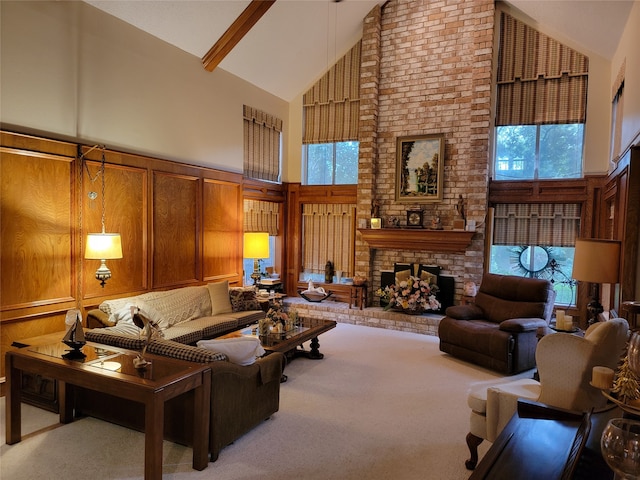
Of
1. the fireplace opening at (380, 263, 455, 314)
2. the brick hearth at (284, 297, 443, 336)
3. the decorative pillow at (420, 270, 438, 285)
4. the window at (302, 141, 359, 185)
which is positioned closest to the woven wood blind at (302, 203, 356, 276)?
the window at (302, 141, 359, 185)

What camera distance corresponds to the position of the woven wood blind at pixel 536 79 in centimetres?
644

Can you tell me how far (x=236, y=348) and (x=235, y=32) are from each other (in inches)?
186

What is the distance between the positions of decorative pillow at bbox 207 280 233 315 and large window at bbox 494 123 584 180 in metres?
4.82

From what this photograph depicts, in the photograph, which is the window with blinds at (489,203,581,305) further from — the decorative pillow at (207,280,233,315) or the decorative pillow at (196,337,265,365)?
the decorative pillow at (196,337,265,365)

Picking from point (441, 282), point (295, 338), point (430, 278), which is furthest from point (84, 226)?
point (441, 282)

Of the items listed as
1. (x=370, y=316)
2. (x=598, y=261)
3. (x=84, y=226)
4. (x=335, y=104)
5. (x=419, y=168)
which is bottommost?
(x=370, y=316)

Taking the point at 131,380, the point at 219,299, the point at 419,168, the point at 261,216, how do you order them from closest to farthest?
the point at 131,380 → the point at 219,299 → the point at 419,168 → the point at 261,216

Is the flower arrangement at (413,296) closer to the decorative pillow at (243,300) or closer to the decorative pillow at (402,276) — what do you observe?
the decorative pillow at (402,276)

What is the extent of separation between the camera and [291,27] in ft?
Answer: 21.9

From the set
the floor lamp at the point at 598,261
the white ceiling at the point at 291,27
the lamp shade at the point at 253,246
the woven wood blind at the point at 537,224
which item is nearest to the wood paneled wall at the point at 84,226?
the lamp shade at the point at 253,246

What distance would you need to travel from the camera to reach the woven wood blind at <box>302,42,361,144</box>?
790cm

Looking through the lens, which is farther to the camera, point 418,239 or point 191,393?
point 418,239

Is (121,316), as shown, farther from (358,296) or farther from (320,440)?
(358,296)

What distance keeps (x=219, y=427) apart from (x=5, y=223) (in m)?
2.86
